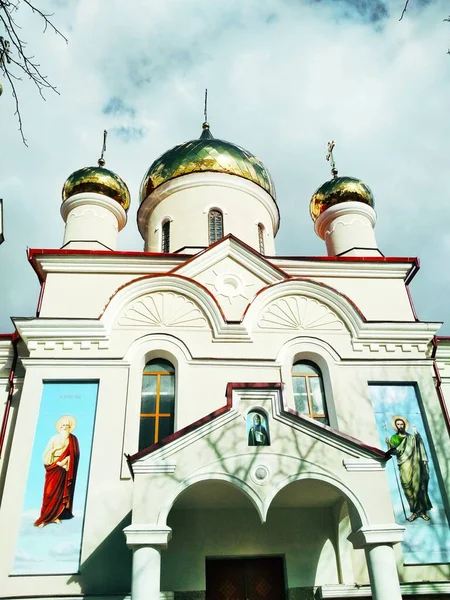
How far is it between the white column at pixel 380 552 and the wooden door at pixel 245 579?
1.71 meters

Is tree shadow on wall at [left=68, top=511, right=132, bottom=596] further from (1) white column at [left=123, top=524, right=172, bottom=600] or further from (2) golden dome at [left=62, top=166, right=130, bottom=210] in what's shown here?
(2) golden dome at [left=62, top=166, right=130, bottom=210]

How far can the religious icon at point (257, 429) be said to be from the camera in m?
6.81

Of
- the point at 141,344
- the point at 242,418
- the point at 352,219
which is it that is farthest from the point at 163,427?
the point at 352,219

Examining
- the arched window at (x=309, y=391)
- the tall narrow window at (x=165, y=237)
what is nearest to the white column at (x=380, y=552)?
the arched window at (x=309, y=391)

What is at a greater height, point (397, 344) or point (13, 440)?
point (397, 344)

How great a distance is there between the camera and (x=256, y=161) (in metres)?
15.0

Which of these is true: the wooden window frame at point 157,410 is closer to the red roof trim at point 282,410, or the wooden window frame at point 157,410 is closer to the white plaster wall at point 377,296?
the red roof trim at point 282,410

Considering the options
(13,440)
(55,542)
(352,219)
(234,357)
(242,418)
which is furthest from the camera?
(352,219)

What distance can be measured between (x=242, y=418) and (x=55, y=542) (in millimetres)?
3098

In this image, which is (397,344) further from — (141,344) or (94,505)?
(94,505)

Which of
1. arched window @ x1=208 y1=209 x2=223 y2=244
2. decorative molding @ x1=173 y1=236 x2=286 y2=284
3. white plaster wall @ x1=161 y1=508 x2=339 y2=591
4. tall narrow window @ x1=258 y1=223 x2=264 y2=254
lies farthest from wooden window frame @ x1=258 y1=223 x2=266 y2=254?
white plaster wall @ x1=161 y1=508 x2=339 y2=591

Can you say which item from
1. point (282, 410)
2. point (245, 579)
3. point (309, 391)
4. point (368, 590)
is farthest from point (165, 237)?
Answer: point (368, 590)

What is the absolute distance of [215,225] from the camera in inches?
520

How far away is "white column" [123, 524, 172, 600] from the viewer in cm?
599
